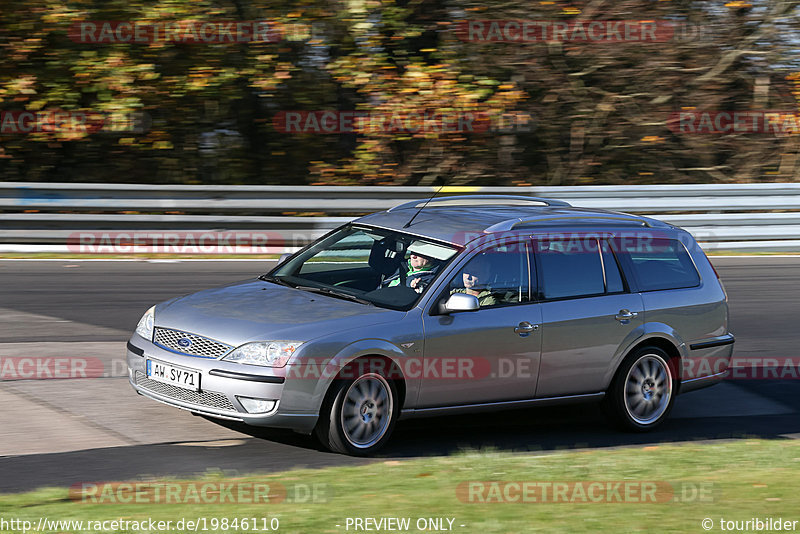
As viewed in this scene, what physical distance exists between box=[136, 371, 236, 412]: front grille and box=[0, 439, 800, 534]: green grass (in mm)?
363

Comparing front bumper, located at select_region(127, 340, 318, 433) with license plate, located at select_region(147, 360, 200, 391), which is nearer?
front bumper, located at select_region(127, 340, 318, 433)

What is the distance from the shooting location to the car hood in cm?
668

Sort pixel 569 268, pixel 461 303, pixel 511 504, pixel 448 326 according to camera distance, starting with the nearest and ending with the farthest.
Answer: pixel 511 504 < pixel 461 303 < pixel 448 326 < pixel 569 268

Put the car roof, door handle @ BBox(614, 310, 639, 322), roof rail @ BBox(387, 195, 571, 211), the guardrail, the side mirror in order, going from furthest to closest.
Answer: the guardrail → roof rail @ BBox(387, 195, 571, 211) → door handle @ BBox(614, 310, 639, 322) → the car roof → the side mirror

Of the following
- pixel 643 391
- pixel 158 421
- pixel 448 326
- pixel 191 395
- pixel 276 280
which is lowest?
pixel 643 391

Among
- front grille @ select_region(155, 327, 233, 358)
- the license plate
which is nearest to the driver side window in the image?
front grille @ select_region(155, 327, 233, 358)

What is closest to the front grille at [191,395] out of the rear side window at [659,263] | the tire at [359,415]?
the tire at [359,415]

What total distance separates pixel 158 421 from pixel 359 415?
1.56 m

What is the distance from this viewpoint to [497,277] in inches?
299

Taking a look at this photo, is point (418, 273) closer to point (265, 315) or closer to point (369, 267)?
point (369, 267)

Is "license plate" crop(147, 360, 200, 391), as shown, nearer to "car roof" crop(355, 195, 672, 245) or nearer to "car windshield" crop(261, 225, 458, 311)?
"car windshield" crop(261, 225, 458, 311)

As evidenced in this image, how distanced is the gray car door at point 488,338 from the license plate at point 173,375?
4.91ft

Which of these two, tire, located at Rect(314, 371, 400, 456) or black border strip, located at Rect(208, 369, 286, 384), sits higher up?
black border strip, located at Rect(208, 369, 286, 384)

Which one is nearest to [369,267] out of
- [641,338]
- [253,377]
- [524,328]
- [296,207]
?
[524,328]
